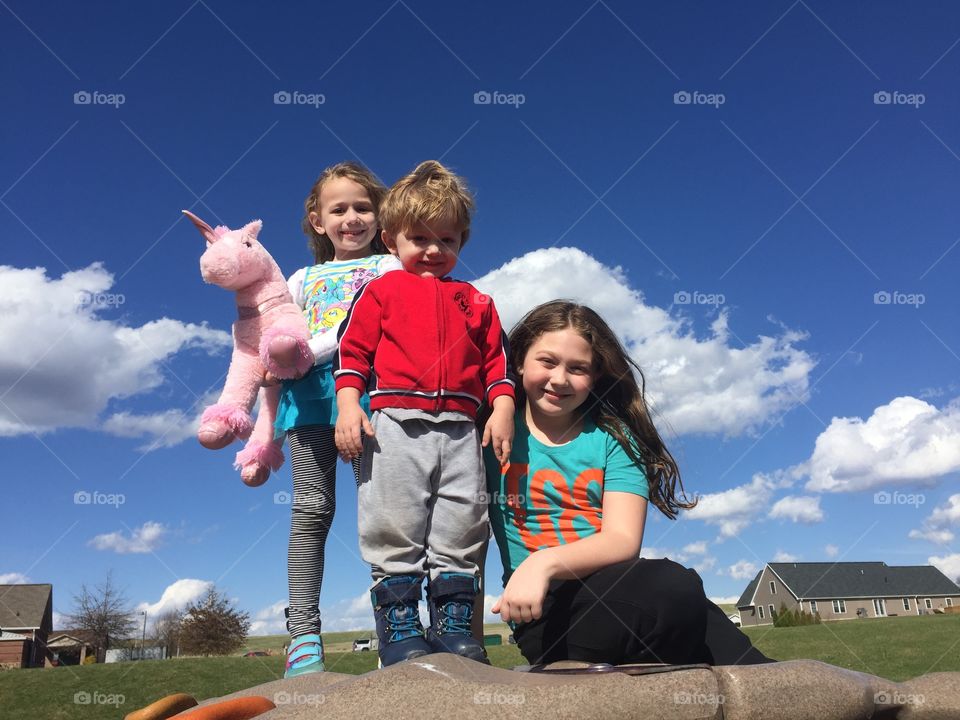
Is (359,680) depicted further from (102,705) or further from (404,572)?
(102,705)

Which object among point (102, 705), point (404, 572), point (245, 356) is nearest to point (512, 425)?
point (404, 572)

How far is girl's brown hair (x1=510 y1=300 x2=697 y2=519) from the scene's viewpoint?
3.29 m

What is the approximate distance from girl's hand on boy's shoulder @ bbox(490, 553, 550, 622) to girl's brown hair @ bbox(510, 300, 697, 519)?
845mm

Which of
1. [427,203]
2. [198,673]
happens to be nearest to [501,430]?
[427,203]

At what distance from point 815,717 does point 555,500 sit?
1.21 metres

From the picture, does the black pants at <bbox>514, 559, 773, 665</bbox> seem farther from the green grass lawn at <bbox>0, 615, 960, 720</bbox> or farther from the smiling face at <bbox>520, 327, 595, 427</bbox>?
the green grass lawn at <bbox>0, 615, 960, 720</bbox>

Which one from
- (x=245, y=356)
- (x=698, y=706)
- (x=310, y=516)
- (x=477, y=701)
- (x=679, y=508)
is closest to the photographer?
(x=477, y=701)

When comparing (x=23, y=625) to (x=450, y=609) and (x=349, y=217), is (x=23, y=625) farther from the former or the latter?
(x=450, y=609)

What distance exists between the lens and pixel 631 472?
3.13 metres

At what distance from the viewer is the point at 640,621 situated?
261 centimetres

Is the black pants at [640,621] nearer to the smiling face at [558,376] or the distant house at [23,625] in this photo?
the smiling face at [558,376]

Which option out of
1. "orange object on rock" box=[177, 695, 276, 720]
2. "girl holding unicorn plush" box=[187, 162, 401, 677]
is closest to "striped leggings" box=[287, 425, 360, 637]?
"girl holding unicorn plush" box=[187, 162, 401, 677]

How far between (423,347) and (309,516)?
4.47ft

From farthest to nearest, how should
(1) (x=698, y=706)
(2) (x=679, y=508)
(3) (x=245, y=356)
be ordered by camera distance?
(3) (x=245, y=356) < (2) (x=679, y=508) < (1) (x=698, y=706)
